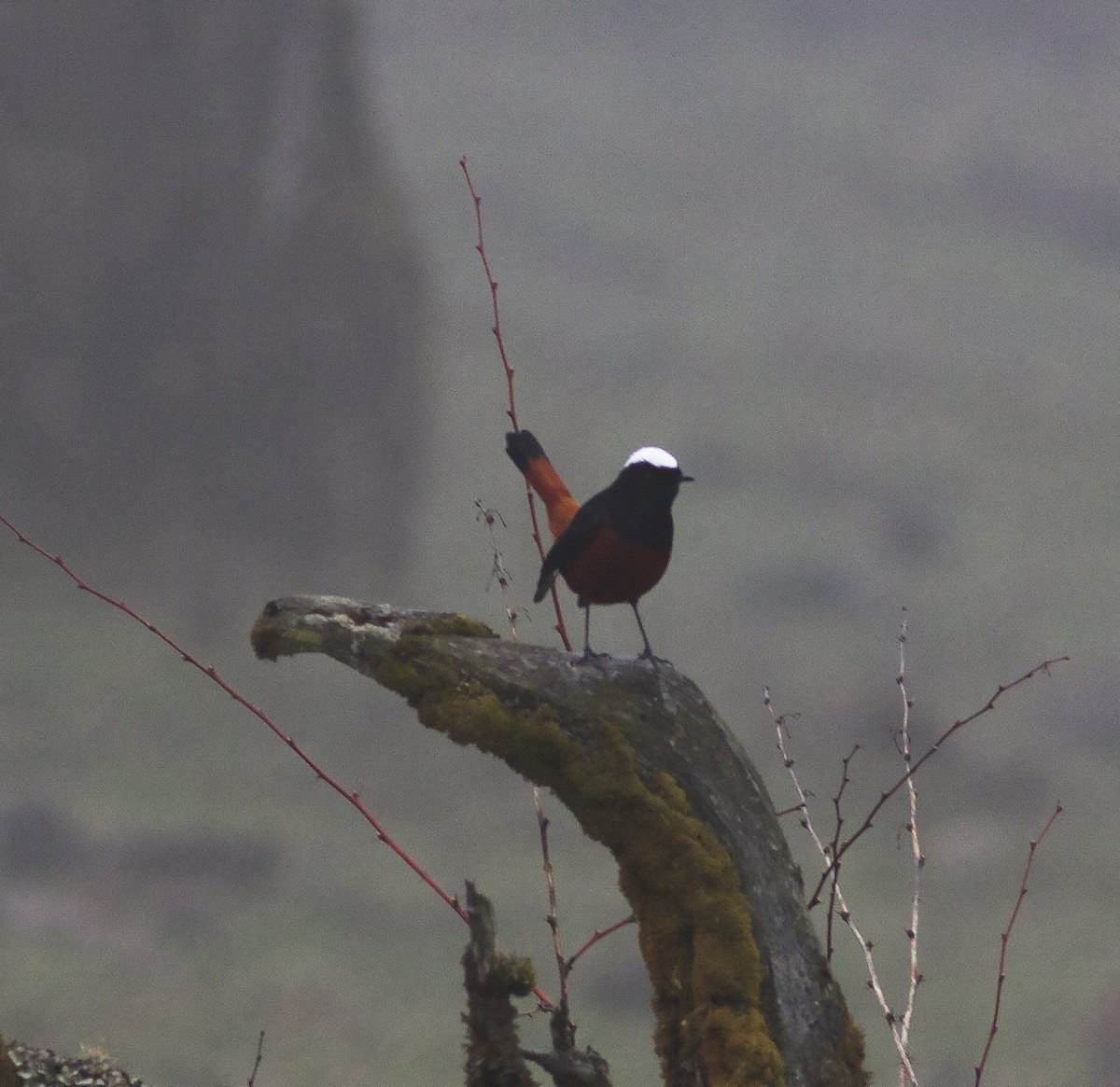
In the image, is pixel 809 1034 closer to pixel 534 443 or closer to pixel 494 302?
pixel 534 443

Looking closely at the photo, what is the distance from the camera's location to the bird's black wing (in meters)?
2.37

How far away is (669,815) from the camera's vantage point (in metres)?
2.16

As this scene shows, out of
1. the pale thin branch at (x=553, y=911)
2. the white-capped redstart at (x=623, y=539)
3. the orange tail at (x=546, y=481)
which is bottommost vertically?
the pale thin branch at (x=553, y=911)

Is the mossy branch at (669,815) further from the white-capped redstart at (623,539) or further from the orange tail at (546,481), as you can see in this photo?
the orange tail at (546,481)

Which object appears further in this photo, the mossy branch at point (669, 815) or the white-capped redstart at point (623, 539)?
the white-capped redstart at point (623, 539)

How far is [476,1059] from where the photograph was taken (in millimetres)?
1918

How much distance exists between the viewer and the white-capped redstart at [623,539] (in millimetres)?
2350

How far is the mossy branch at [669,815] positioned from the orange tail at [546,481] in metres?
0.42

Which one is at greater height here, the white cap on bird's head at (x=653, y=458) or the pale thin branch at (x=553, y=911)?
the white cap on bird's head at (x=653, y=458)

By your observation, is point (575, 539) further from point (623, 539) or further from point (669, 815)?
point (669, 815)

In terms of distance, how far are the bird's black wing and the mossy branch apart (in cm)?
22

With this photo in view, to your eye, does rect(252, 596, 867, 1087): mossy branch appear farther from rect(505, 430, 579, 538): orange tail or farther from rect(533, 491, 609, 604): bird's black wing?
rect(505, 430, 579, 538): orange tail

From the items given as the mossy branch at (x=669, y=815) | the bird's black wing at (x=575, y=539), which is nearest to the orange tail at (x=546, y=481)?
the bird's black wing at (x=575, y=539)

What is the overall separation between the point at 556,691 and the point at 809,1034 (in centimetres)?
69
